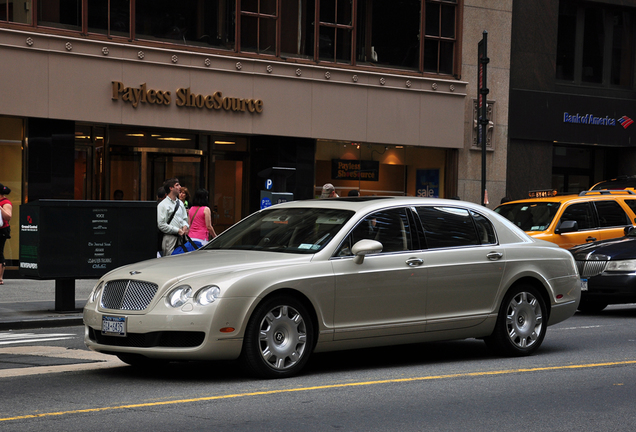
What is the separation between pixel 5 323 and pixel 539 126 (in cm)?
1833

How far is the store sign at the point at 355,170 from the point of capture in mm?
22953

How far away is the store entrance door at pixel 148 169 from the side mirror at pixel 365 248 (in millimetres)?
13378

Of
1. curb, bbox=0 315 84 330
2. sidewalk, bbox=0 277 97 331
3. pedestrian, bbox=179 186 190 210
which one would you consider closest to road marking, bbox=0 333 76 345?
curb, bbox=0 315 84 330

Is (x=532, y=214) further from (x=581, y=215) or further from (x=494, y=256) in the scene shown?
(x=494, y=256)

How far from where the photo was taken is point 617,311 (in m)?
14.4

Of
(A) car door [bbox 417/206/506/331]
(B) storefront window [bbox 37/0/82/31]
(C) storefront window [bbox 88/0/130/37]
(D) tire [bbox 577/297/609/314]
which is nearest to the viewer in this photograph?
(A) car door [bbox 417/206/506/331]

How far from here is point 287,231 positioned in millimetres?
8203

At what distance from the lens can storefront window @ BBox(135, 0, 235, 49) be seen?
19828 mm

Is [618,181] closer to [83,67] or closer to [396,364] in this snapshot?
[83,67]

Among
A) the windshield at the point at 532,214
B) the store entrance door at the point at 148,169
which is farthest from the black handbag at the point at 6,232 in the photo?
the windshield at the point at 532,214

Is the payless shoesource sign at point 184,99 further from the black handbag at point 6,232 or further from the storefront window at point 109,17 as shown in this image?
the black handbag at point 6,232

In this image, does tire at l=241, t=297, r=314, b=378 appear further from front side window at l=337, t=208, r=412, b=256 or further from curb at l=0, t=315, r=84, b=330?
curb at l=0, t=315, r=84, b=330

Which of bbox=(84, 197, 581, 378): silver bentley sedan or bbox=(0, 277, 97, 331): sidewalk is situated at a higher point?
bbox=(84, 197, 581, 378): silver bentley sedan

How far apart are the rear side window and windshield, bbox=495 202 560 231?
23.8 ft
